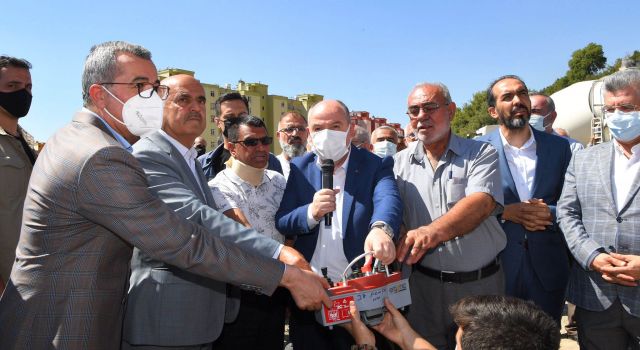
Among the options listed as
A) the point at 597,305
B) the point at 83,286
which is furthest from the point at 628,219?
the point at 83,286

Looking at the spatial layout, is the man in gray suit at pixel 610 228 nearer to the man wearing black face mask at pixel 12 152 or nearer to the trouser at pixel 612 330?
the trouser at pixel 612 330

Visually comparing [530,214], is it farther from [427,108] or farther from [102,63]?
[102,63]

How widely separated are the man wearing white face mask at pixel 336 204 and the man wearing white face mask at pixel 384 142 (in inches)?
145

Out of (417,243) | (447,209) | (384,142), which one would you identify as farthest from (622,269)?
(384,142)

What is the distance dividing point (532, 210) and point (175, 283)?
2688 millimetres

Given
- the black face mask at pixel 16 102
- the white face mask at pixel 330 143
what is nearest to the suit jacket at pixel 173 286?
the white face mask at pixel 330 143

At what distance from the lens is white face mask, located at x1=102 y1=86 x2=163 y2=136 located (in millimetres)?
2576

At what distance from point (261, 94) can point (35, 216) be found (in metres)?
71.5

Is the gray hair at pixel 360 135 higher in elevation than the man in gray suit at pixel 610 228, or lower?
higher

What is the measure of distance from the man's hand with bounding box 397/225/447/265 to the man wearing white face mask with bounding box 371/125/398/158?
13.1 ft

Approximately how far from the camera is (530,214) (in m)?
3.77

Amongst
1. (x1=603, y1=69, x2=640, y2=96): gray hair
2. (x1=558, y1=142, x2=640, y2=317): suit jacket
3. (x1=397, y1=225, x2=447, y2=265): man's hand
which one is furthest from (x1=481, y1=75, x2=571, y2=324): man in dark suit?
(x1=397, y1=225, x2=447, y2=265): man's hand

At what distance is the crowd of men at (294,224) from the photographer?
216cm

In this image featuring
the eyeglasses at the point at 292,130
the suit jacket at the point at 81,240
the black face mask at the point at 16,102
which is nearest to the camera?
the suit jacket at the point at 81,240
